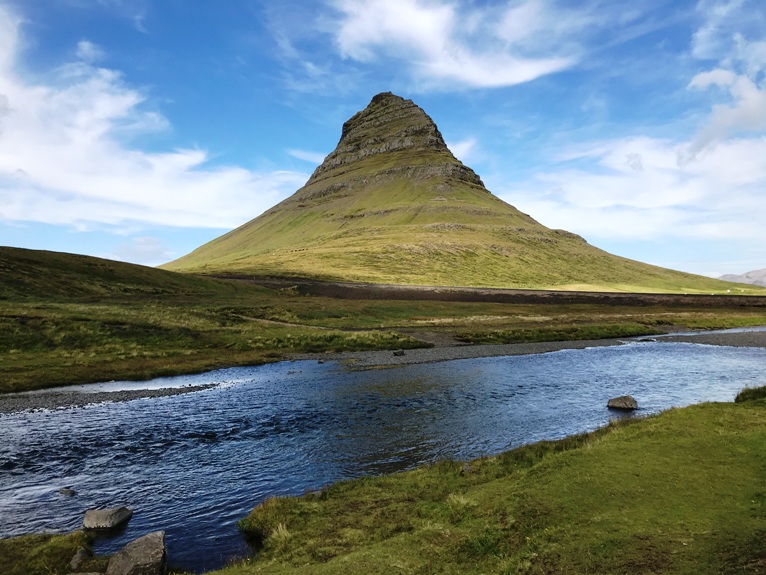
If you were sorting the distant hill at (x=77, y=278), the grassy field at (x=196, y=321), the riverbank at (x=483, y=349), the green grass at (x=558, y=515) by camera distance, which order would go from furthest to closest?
the distant hill at (x=77, y=278) → the riverbank at (x=483, y=349) → the grassy field at (x=196, y=321) → the green grass at (x=558, y=515)

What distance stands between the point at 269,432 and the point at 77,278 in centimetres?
10146

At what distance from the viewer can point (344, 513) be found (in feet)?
57.0

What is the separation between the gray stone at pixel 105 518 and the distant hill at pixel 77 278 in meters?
84.0

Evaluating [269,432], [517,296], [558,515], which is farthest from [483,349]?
[517,296]

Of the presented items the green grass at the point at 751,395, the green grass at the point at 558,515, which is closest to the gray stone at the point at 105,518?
the green grass at the point at 558,515

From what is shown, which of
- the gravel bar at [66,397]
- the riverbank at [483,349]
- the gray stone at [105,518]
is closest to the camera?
the gray stone at [105,518]

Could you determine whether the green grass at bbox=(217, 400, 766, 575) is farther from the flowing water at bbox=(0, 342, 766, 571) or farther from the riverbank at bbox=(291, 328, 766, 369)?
the riverbank at bbox=(291, 328, 766, 369)

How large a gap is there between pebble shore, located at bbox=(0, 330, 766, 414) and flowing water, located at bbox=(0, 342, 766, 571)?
2.76 meters

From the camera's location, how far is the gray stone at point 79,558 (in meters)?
14.8

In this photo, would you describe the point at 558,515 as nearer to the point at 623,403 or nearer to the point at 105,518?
the point at 105,518

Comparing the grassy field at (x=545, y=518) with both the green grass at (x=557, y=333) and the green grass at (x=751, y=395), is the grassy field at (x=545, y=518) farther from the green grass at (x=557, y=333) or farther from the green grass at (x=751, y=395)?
the green grass at (x=557, y=333)

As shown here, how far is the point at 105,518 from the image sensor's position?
58.5 ft

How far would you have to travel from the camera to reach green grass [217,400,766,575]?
1124cm

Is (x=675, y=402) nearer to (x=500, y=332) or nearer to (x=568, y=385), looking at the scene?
(x=568, y=385)
